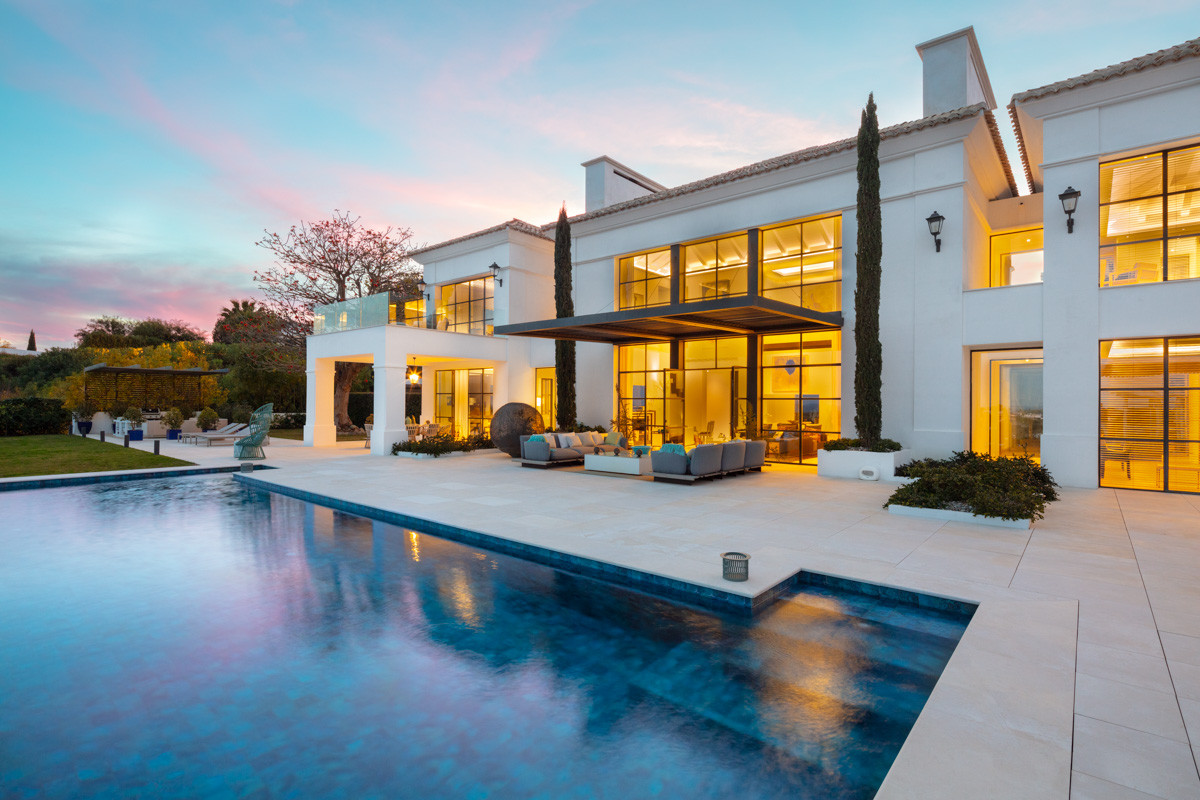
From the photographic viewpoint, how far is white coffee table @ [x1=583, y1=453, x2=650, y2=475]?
12680 millimetres

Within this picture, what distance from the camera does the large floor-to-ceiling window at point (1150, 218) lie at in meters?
10.8

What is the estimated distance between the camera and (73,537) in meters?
7.84

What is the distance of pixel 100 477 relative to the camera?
12.7m

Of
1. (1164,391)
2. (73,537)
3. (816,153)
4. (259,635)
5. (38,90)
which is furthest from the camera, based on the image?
(38,90)

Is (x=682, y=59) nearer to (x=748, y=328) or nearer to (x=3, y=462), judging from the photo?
(x=748, y=328)

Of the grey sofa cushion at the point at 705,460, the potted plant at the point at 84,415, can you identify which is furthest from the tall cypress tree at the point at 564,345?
the potted plant at the point at 84,415

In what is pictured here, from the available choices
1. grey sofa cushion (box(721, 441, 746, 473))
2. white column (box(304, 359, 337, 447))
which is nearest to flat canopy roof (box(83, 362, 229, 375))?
white column (box(304, 359, 337, 447))

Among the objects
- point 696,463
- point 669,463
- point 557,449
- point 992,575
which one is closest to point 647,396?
point 557,449

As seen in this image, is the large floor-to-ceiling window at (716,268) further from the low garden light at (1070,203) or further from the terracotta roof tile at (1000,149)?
the low garden light at (1070,203)

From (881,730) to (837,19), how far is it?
47.9 feet

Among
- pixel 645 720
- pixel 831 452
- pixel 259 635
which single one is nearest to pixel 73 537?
pixel 259 635

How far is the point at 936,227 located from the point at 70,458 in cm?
2245

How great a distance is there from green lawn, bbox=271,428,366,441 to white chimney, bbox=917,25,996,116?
22889mm

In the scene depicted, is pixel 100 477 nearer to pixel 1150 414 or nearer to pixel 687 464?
pixel 687 464
